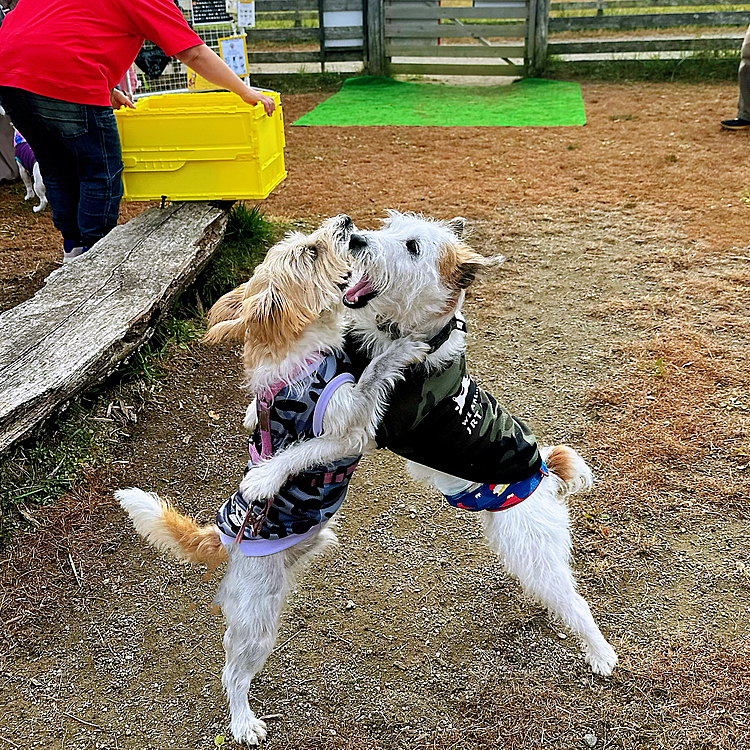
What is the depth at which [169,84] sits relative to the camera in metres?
9.00

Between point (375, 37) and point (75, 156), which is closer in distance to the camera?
point (75, 156)

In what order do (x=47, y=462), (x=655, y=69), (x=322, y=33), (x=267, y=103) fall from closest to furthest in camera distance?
(x=47, y=462) < (x=267, y=103) < (x=655, y=69) < (x=322, y=33)

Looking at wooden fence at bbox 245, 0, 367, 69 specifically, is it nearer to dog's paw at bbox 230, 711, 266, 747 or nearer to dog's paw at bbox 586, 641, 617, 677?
dog's paw at bbox 586, 641, 617, 677

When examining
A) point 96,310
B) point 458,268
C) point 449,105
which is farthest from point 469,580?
point 449,105

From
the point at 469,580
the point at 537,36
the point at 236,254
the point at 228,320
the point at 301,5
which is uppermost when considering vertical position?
the point at 301,5

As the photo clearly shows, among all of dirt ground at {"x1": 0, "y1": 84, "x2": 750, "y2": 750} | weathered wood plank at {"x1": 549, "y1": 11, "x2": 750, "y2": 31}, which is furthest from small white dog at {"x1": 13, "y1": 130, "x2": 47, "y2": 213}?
weathered wood plank at {"x1": 549, "y1": 11, "x2": 750, "y2": 31}

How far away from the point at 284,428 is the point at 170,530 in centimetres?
54

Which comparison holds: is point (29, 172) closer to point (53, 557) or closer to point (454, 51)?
point (53, 557)

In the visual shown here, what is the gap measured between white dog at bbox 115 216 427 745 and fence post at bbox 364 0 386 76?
1189 centimetres

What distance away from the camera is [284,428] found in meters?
2.27

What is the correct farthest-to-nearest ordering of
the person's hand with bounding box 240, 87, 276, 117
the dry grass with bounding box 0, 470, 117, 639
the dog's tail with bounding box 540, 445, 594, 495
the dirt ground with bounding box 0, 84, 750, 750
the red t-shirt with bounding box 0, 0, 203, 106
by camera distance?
the person's hand with bounding box 240, 87, 276, 117
the red t-shirt with bounding box 0, 0, 203, 106
the dry grass with bounding box 0, 470, 117, 639
the dog's tail with bounding box 540, 445, 594, 495
the dirt ground with bounding box 0, 84, 750, 750

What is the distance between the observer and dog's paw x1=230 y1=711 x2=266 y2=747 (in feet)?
7.84

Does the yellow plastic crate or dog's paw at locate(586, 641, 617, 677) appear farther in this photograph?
the yellow plastic crate

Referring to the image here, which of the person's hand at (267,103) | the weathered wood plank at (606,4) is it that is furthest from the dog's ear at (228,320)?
the weathered wood plank at (606,4)
